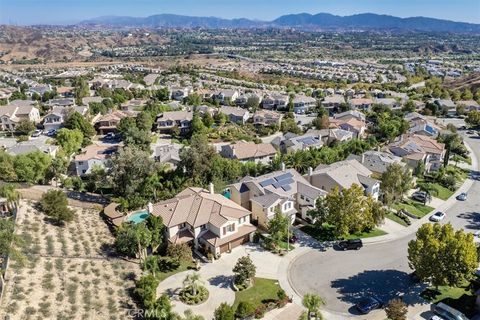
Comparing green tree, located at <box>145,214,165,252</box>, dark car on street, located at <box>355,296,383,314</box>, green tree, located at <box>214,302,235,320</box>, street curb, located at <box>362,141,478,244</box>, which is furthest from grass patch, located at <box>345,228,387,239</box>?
green tree, located at <box>145,214,165,252</box>

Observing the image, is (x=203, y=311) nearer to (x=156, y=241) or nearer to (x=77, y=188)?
(x=156, y=241)

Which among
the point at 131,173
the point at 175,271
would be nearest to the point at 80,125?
the point at 131,173

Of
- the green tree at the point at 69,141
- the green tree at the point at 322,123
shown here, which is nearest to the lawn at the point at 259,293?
the green tree at the point at 69,141

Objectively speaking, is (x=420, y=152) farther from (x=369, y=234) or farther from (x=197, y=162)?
(x=197, y=162)

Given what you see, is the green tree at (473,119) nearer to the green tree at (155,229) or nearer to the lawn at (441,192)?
the lawn at (441,192)

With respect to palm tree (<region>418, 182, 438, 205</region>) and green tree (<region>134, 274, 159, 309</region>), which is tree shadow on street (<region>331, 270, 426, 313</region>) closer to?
green tree (<region>134, 274, 159, 309</region>)

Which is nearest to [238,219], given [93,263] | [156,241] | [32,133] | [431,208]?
[156,241]
